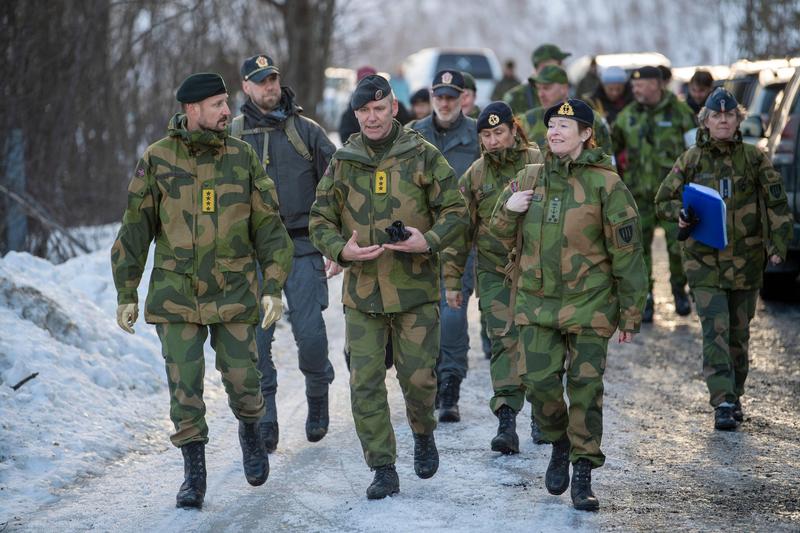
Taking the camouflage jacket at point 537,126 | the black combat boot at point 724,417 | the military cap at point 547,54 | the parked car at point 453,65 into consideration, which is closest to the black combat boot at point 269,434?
the black combat boot at point 724,417

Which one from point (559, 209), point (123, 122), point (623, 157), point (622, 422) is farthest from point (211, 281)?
point (123, 122)

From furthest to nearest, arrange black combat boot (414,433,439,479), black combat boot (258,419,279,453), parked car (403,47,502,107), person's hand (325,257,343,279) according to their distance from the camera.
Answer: parked car (403,47,502,107)
black combat boot (258,419,279,453)
person's hand (325,257,343,279)
black combat boot (414,433,439,479)

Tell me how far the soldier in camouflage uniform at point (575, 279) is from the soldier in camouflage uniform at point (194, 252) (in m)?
1.27

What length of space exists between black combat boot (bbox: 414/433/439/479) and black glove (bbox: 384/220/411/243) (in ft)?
3.61

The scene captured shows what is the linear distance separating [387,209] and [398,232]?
0.26 meters

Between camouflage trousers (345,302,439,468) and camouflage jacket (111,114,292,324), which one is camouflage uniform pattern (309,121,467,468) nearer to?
camouflage trousers (345,302,439,468)

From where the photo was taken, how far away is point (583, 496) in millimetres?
6246

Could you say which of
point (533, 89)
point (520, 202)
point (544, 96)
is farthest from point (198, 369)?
point (533, 89)

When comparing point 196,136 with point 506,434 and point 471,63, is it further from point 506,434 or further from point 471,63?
point 471,63

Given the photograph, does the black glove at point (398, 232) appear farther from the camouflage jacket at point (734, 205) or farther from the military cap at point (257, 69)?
the camouflage jacket at point (734, 205)

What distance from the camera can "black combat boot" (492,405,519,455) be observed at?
738 cm

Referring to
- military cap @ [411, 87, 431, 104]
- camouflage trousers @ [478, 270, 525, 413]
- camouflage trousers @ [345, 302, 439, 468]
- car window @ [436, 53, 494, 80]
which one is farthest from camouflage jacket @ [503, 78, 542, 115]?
car window @ [436, 53, 494, 80]

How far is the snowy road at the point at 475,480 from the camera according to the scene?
6168 mm

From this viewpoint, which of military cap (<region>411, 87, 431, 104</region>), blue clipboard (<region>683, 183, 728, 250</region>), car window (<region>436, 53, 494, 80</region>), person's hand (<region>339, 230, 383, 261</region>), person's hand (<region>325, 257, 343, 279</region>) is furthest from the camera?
car window (<region>436, 53, 494, 80</region>)
